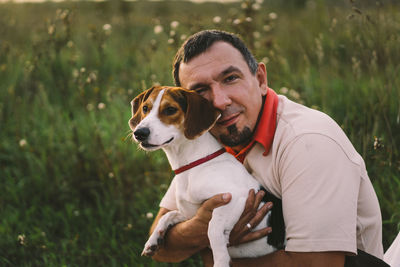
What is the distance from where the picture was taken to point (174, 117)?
86.8 inches

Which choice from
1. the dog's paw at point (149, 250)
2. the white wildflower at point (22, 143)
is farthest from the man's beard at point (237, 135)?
the white wildflower at point (22, 143)

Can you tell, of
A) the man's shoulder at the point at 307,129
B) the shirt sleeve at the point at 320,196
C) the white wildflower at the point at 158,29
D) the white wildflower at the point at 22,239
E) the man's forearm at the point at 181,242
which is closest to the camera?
the shirt sleeve at the point at 320,196

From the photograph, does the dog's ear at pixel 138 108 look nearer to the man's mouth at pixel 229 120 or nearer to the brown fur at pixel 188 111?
the brown fur at pixel 188 111

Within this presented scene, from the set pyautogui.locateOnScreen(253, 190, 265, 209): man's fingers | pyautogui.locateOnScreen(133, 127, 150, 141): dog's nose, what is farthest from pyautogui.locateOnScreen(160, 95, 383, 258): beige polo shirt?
pyautogui.locateOnScreen(133, 127, 150, 141): dog's nose

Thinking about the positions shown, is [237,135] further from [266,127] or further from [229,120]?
[266,127]

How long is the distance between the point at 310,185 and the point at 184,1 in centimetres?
1337

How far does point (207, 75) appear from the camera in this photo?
2.28 meters

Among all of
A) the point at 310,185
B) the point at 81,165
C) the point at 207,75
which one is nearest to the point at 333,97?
the point at 207,75

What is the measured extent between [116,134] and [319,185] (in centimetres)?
258

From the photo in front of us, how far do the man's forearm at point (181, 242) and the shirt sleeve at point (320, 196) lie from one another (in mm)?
571

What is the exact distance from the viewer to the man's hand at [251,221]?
82.3 inches

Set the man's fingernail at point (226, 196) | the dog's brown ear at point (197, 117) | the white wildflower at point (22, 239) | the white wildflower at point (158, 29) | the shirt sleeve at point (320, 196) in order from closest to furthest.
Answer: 1. the shirt sleeve at point (320, 196)
2. the man's fingernail at point (226, 196)
3. the dog's brown ear at point (197, 117)
4. the white wildflower at point (22, 239)
5. the white wildflower at point (158, 29)

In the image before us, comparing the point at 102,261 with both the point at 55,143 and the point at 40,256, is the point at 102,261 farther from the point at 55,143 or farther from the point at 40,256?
the point at 55,143

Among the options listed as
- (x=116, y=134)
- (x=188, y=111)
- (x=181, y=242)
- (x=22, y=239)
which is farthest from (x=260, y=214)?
(x=116, y=134)
